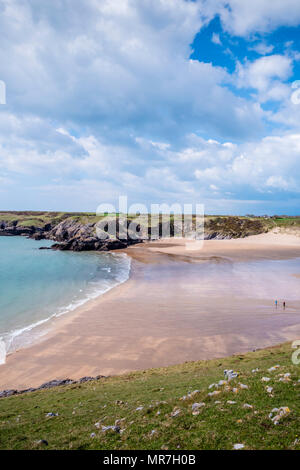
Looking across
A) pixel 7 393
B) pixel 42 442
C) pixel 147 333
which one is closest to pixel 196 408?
pixel 42 442

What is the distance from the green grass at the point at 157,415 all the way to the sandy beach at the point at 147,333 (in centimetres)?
411

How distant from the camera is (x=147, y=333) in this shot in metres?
24.3

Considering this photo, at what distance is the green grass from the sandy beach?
162 inches

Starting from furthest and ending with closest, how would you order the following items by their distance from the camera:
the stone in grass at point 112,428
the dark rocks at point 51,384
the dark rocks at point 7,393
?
the dark rocks at point 51,384 → the dark rocks at point 7,393 → the stone in grass at point 112,428

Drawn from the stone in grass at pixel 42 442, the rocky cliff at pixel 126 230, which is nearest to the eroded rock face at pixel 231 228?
the rocky cliff at pixel 126 230

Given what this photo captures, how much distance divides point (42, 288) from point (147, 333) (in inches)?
988

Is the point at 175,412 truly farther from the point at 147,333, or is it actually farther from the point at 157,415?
the point at 147,333

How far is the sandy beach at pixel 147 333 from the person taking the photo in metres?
19.4

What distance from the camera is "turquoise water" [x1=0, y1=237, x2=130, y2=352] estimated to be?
26.9 meters

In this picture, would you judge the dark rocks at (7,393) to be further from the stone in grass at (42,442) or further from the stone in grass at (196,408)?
the stone in grass at (196,408)

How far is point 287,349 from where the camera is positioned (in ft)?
60.0

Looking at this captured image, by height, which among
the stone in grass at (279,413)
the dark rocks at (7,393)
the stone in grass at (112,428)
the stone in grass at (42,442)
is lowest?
the dark rocks at (7,393)

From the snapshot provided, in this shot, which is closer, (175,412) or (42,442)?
(42,442)

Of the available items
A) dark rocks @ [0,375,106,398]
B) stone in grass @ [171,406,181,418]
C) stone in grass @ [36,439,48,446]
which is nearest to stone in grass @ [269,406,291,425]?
stone in grass @ [171,406,181,418]
